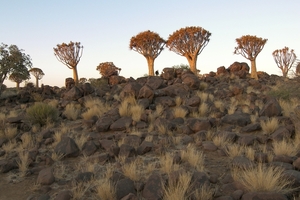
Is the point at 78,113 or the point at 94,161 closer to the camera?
the point at 94,161

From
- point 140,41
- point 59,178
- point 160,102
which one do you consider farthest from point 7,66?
point 59,178

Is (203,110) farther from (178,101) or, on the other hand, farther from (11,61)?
(11,61)

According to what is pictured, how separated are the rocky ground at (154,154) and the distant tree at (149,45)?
17.0m

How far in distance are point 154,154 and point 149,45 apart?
2361cm

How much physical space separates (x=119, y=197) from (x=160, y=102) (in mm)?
7754

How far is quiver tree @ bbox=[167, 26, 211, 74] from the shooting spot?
28039mm

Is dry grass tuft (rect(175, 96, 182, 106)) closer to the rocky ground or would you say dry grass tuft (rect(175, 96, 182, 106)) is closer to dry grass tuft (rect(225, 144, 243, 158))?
the rocky ground

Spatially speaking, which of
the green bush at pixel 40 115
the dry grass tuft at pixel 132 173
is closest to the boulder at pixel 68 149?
the dry grass tuft at pixel 132 173

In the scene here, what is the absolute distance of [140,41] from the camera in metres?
29.5

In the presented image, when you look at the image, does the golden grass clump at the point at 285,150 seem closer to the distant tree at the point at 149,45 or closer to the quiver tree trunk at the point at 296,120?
the quiver tree trunk at the point at 296,120

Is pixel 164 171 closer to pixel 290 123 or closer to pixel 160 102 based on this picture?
pixel 290 123

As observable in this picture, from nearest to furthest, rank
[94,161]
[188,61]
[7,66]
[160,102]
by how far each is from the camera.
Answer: [94,161] < [160,102] < [7,66] < [188,61]

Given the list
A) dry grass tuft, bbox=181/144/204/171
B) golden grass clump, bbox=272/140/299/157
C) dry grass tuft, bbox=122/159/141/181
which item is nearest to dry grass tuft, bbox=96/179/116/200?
dry grass tuft, bbox=122/159/141/181

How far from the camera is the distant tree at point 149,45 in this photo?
96.6 ft
